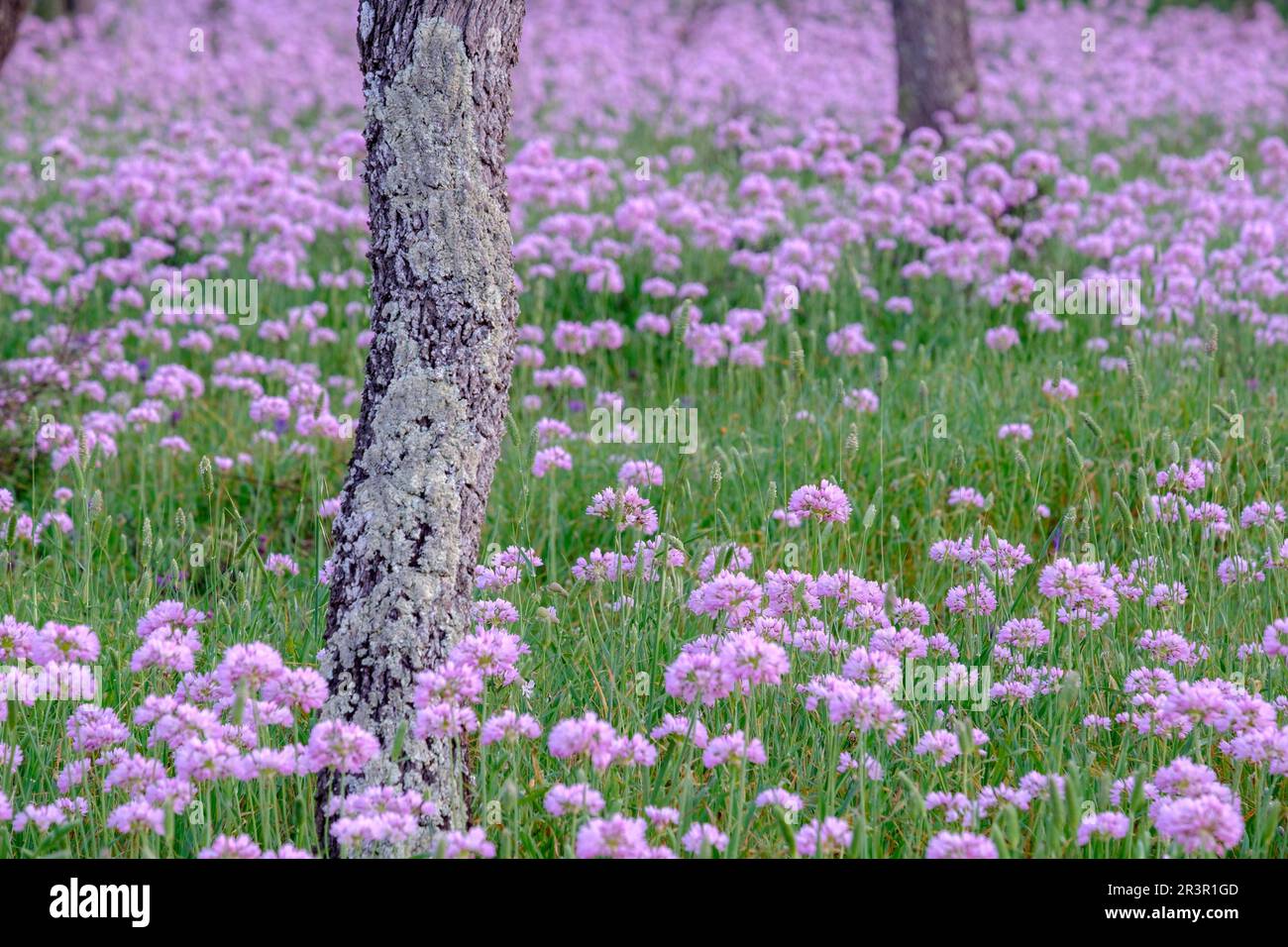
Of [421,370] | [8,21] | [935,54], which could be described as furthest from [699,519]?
[935,54]

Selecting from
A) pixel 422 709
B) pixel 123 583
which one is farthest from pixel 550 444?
pixel 422 709

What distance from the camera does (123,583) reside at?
4.46m

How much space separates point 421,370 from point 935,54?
8.50 metres

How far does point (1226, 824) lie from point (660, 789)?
116cm

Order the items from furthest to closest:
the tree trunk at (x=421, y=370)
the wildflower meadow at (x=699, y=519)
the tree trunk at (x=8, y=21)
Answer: the tree trunk at (x=8, y=21) → the tree trunk at (x=421, y=370) → the wildflower meadow at (x=699, y=519)

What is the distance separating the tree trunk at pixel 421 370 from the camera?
9.74 ft

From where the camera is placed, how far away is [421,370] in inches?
120

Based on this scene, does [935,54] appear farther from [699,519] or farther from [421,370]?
[421,370]

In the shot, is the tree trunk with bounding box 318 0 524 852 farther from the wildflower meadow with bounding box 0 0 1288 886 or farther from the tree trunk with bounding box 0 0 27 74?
the tree trunk with bounding box 0 0 27 74

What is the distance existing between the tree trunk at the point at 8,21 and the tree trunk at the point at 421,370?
4232 mm

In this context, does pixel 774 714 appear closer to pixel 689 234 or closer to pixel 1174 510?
pixel 1174 510

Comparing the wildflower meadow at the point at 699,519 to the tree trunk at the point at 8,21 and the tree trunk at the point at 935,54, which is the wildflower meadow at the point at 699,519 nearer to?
the tree trunk at the point at 935,54

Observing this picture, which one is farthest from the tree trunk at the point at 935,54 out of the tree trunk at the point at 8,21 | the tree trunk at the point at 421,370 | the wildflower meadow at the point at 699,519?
the tree trunk at the point at 421,370

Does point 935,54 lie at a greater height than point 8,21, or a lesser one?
greater
